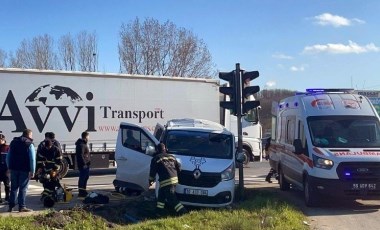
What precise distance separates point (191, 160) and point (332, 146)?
3.33 metres

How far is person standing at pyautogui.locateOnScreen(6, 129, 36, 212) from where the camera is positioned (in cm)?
1070

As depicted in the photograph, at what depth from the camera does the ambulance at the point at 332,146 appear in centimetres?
1109

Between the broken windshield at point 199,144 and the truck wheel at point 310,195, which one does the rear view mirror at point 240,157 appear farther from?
the truck wheel at point 310,195

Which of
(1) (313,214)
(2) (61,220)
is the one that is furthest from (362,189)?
(2) (61,220)

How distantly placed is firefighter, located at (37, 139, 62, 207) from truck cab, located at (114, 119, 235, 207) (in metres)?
1.52

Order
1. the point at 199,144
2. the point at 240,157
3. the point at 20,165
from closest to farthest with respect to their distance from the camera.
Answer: the point at 20,165
the point at 240,157
the point at 199,144

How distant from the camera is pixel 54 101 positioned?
1841 cm

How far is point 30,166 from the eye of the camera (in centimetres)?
1070

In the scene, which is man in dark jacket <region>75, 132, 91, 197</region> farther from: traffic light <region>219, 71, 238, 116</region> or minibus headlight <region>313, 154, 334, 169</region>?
minibus headlight <region>313, 154, 334, 169</region>

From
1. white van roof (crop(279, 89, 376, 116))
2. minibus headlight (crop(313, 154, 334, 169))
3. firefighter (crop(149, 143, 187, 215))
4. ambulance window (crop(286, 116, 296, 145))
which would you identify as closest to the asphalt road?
minibus headlight (crop(313, 154, 334, 169))

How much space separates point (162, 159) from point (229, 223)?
2.17 meters

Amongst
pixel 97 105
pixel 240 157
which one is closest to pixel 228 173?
pixel 240 157

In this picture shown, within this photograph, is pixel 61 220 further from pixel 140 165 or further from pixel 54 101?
pixel 54 101

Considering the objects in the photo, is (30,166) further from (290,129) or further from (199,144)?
(290,129)
